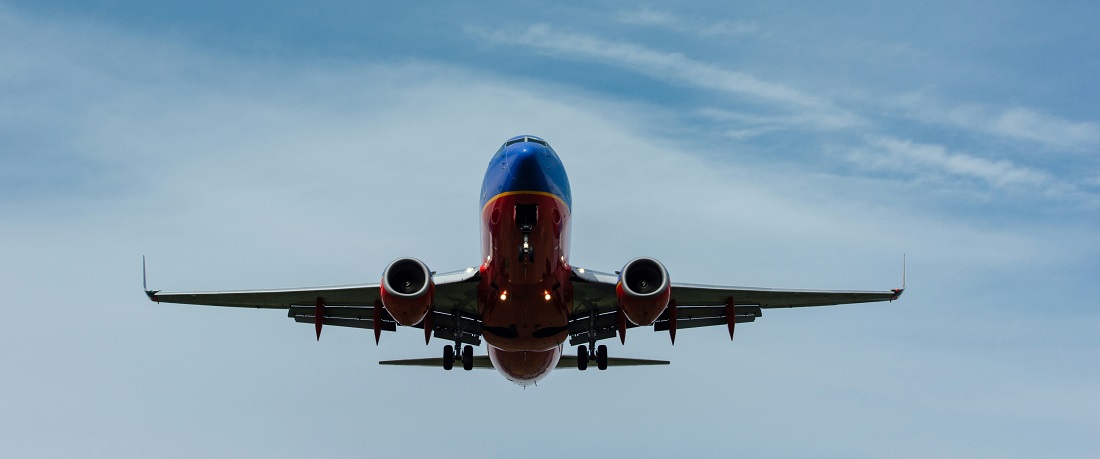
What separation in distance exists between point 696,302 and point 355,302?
969 centimetres

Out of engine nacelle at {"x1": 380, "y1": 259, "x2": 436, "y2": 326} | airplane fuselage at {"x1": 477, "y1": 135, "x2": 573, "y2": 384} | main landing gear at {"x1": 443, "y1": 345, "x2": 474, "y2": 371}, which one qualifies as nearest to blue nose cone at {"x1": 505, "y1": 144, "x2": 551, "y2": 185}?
airplane fuselage at {"x1": 477, "y1": 135, "x2": 573, "y2": 384}

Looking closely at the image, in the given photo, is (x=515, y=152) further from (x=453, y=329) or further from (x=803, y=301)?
(x=803, y=301)

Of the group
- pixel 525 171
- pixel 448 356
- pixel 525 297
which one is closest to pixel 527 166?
pixel 525 171

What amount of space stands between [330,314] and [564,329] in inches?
287

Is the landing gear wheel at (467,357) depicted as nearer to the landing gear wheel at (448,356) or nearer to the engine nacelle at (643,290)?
the landing gear wheel at (448,356)

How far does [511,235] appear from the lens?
27359 millimetres

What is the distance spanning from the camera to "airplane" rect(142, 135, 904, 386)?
1075 inches

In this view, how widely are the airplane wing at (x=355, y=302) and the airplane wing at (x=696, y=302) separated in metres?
2.93

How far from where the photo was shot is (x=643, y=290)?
2847 cm

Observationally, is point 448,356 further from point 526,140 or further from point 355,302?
point 526,140

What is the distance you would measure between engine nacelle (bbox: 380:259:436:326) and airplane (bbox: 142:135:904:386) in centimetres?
3

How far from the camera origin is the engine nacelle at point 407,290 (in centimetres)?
2723

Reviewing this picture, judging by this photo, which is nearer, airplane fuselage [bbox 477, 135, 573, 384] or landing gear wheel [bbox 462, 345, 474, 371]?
airplane fuselage [bbox 477, 135, 573, 384]

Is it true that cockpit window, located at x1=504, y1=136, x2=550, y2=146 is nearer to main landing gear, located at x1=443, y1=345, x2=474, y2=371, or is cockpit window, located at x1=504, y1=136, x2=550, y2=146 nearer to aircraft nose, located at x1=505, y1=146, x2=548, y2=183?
aircraft nose, located at x1=505, y1=146, x2=548, y2=183
